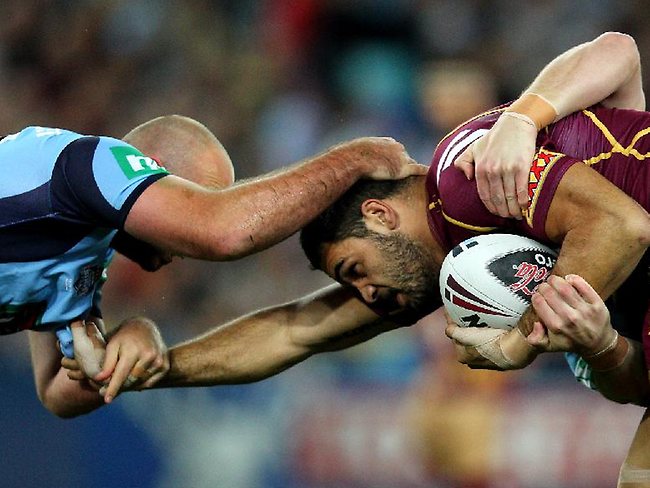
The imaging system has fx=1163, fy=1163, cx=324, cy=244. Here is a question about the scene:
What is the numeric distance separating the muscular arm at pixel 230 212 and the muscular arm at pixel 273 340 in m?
0.90

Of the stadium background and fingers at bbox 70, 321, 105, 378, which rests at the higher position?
fingers at bbox 70, 321, 105, 378

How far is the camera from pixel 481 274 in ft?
10.9

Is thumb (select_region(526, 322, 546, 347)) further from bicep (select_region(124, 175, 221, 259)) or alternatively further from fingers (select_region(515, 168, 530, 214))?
bicep (select_region(124, 175, 221, 259))

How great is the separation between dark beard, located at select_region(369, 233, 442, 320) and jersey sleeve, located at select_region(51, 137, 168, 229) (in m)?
0.79

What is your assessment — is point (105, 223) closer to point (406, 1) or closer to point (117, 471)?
point (117, 471)

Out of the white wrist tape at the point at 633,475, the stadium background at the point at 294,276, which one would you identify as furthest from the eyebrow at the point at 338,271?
the stadium background at the point at 294,276

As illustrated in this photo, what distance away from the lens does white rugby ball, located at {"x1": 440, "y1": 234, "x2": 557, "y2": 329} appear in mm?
3314

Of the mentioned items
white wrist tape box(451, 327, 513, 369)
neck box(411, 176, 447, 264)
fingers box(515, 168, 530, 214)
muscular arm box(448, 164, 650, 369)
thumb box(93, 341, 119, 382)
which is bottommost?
thumb box(93, 341, 119, 382)

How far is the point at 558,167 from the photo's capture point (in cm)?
323

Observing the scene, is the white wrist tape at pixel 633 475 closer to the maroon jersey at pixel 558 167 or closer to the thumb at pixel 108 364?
the maroon jersey at pixel 558 167

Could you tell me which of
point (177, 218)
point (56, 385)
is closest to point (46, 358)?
point (56, 385)

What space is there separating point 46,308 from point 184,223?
775 millimetres

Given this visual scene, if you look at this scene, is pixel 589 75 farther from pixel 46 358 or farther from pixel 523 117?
pixel 46 358

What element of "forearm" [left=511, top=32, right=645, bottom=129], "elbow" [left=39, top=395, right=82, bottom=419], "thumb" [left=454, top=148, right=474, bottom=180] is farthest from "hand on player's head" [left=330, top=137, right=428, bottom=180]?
"elbow" [left=39, top=395, right=82, bottom=419]
